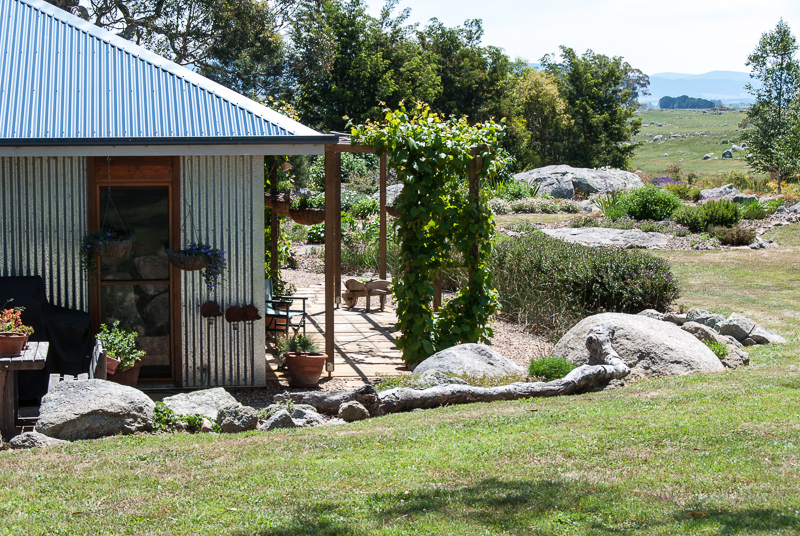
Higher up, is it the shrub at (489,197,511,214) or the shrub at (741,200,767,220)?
the shrub at (489,197,511,214)

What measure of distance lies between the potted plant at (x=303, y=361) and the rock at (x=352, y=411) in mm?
1534

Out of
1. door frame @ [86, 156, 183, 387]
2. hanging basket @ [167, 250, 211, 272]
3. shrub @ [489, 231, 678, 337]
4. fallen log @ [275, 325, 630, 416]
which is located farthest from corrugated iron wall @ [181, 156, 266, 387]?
shrub @ [489, 231, 678, 337]

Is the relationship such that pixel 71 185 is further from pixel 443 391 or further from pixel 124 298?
pixel 443 391

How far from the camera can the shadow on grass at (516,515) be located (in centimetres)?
360

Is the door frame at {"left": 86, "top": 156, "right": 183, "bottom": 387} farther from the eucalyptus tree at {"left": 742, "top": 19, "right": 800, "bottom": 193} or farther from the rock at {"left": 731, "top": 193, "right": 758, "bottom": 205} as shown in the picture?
the eucalyptus tree at {"left": 742, "top": 19, "right": 800, "bottom": 193}

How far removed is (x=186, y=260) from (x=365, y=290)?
15.2 feet

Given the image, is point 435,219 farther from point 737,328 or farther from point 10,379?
point 10,379

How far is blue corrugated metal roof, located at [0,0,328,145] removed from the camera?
719 centimetres

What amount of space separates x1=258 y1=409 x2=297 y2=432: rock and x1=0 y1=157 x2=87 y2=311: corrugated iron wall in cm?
275

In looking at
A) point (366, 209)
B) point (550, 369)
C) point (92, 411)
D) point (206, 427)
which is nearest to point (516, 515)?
point (206, 427)

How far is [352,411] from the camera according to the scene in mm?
6363

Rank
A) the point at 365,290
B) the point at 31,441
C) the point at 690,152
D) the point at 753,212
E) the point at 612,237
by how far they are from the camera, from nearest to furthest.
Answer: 1. the point at 31,441
2. the point at 365,290
3. the point at 612,237
4. the point at 753,212
5. the point at 690,152

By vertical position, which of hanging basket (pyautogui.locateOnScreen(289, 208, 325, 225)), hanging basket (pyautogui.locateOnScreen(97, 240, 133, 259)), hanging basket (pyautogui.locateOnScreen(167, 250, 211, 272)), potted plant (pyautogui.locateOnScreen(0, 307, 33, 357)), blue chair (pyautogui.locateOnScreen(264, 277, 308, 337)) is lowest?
blue chair (pyautogui.locateOnScreen(264, 277, 308, 337))

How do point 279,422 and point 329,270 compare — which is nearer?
point 279,422
